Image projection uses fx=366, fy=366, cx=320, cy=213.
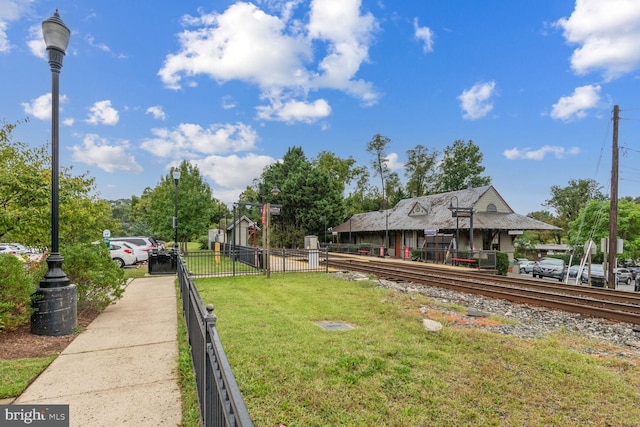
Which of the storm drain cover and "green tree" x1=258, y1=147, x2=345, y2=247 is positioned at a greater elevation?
"green tree" x1=258, y1=147, x2=345, y2=247

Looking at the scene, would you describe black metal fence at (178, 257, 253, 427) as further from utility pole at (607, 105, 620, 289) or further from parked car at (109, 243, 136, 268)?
utility pole at (607, 105, 620, 289)

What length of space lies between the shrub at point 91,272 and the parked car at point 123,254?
1334 centimetres

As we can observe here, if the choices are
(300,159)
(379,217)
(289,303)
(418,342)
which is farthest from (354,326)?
(300,159)

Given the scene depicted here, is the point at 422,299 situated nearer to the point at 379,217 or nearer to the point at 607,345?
the point at 607,345

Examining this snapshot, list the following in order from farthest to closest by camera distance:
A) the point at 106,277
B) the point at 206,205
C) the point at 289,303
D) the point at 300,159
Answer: the point at 300,159
the point at 206,205
the point at 289,303
the point at 106,277

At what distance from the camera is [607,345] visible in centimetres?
670

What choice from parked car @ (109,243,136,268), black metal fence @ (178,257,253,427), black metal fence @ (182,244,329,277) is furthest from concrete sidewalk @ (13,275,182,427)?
parked car @ (109,243,136,268)

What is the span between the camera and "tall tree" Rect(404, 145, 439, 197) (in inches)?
2566

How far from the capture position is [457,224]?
98.7ft

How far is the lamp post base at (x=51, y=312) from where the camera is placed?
604 centimetres

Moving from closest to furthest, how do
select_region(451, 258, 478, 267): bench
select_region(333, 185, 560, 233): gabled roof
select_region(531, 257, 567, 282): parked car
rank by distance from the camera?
select_region(451, 258, 478, 267): bench, select_region(531, 257, 567, 282): parked car, select_region(333, 185, 560, 233): gabled roof

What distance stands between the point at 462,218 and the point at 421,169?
1304 inches

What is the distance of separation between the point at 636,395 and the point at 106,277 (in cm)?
898

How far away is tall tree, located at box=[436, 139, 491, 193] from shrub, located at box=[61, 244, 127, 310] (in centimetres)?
5968
